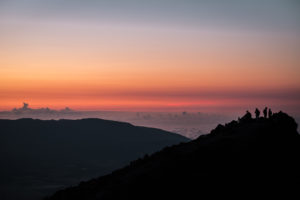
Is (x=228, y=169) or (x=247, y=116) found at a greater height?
(x=247, y=116)

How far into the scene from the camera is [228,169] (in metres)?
55.7

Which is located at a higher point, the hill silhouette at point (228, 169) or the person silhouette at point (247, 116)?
the person silhouette at point (247, 116)

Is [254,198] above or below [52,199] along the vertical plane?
above

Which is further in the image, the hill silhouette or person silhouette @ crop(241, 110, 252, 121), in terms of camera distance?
person silhouette @ crop(241, 110, 252, 121)

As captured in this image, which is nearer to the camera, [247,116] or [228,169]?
[228,169]

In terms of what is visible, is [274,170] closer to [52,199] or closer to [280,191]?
[280,191]

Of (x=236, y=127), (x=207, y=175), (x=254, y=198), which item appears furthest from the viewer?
(x=236, y=127)

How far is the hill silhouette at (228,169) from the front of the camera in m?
52.0

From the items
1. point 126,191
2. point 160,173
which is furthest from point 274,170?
point 126,191

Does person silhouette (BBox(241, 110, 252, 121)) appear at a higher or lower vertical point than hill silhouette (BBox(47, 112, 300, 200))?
higher

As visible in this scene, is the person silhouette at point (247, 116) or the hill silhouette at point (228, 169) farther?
the person silhouette at point (247, 116)

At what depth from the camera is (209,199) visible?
49156 millimetres

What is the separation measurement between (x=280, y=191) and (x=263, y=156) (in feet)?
29.1

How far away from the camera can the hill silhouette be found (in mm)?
52031
